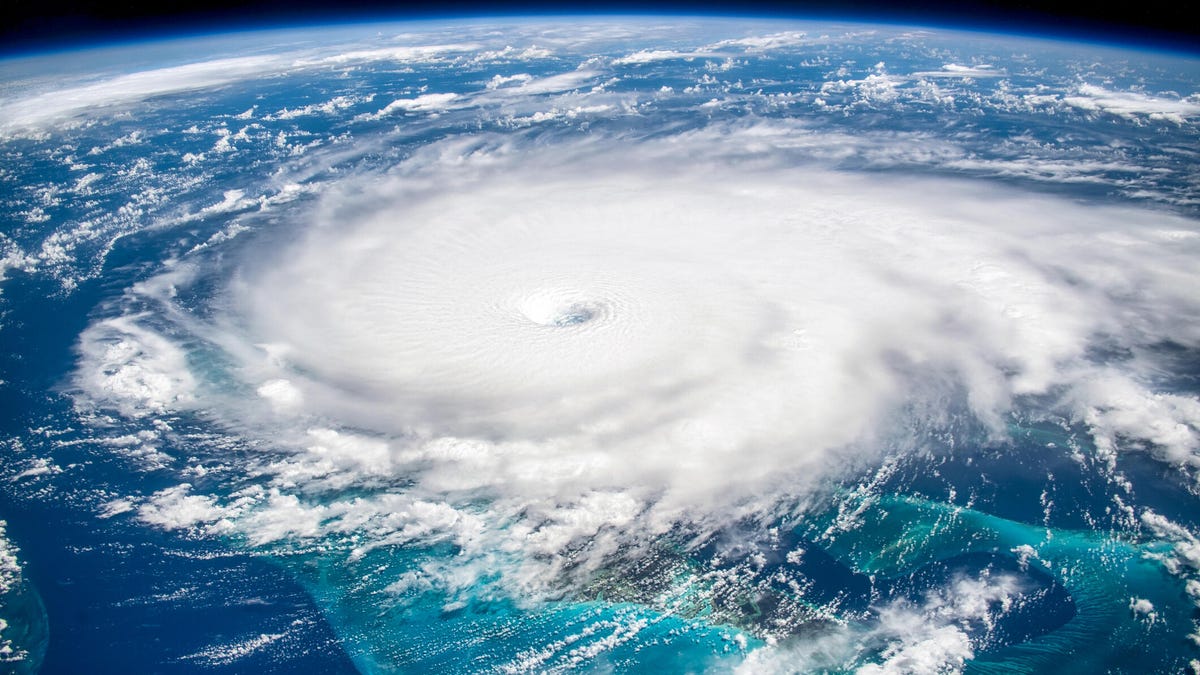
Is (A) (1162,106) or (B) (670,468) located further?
(A) (1162,106)

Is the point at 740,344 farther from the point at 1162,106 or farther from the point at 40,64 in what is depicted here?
the point at 40,64

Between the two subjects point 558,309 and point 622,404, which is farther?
point 558,309

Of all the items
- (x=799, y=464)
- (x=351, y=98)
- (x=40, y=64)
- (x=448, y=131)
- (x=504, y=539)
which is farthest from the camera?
(x=40, y=64)

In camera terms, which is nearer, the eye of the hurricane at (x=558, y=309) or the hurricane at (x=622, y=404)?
the hurricane at (x=622, y=404)

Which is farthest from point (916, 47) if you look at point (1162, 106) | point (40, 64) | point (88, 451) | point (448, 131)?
point (40, 64)

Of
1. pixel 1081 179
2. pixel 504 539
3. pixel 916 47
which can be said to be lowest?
pixel 504 539

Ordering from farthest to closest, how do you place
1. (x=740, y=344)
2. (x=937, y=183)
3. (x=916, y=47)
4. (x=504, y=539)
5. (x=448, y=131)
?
(x=916, y=47) < (x=448, y=131) < (x=937, y=183) < (x=740, y=344) < (x=504, y=539)

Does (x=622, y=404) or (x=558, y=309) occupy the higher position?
(x=558, y=309)

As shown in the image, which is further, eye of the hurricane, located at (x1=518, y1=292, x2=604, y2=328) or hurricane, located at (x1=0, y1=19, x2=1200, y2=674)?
eye of the hurricane, located at (x1=518, y1=292, x2=604, y2=328)
